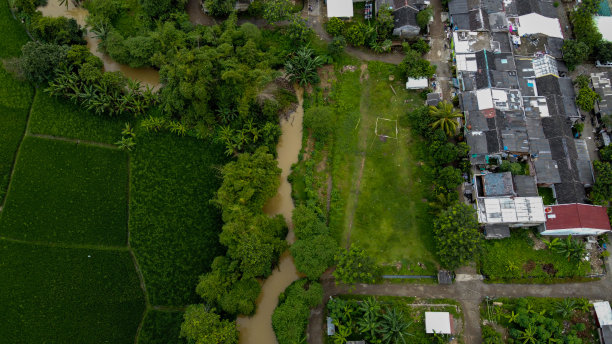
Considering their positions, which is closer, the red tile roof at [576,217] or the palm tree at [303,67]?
the red tile roof at [576,217]

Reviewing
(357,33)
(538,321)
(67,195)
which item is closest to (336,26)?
(357,33)

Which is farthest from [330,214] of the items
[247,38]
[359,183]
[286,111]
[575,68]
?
[575,68]

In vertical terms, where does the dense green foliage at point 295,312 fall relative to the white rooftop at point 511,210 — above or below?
below

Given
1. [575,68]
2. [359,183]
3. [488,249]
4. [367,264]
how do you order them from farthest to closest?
[575,68]
[359,183]
[488,249]
[367,264]

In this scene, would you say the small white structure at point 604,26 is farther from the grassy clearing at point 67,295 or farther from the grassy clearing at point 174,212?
the grassy clearing at point 67,295

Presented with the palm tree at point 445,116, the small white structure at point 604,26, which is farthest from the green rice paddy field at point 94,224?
the small white structure at point 604,26

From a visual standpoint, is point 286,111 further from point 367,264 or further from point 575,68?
point 575,68

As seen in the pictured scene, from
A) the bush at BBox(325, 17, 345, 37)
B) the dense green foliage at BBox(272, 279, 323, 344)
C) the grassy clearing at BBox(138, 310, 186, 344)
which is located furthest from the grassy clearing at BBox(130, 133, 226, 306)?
the bush at BBox(325, 17, 345, 37)
